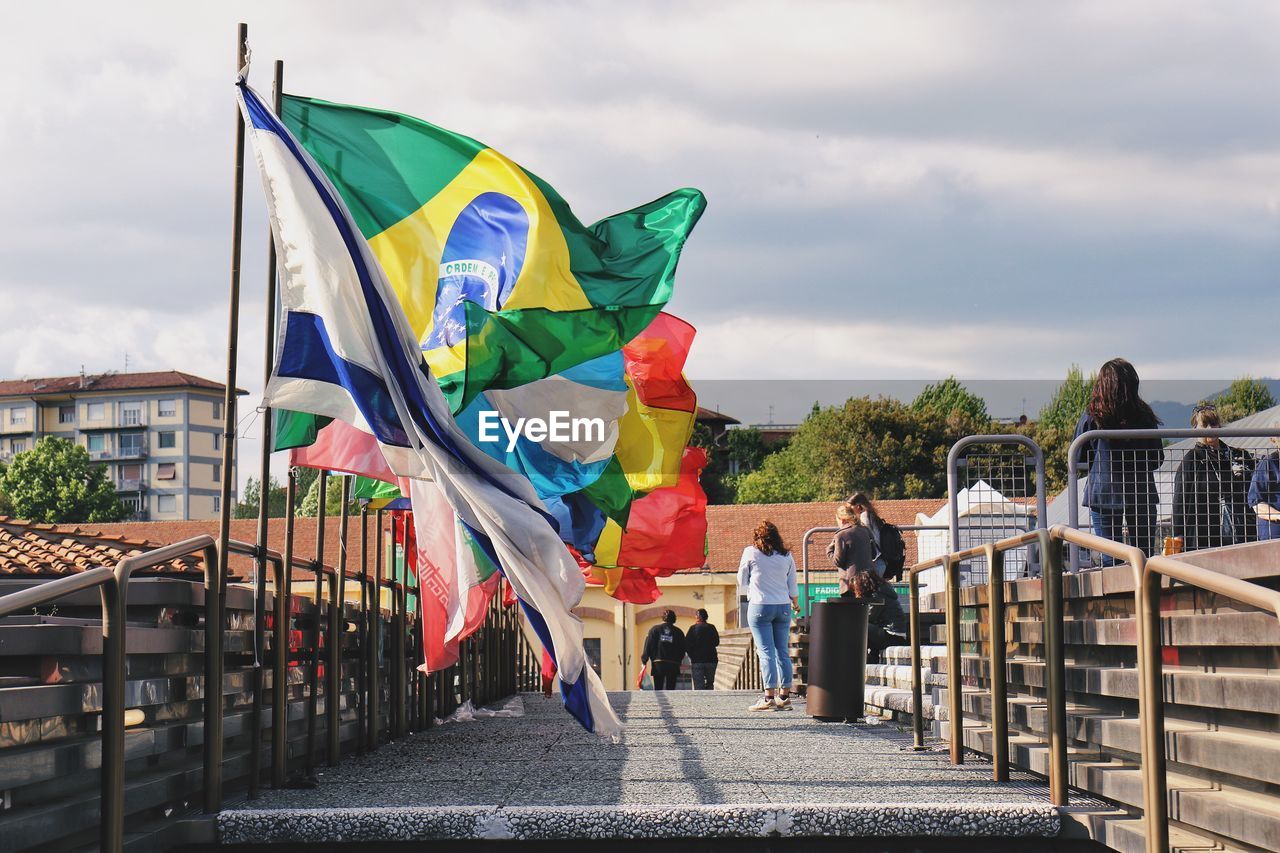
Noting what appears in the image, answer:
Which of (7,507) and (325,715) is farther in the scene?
(7,507)

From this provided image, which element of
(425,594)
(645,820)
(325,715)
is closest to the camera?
(645,820)

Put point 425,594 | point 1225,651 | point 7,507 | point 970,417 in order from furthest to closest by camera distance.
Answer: point 7,507 → point 970,417 → point 425,594 → point 1225,651

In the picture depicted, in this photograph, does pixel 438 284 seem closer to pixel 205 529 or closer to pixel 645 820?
pixel 645 820

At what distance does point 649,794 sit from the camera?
21.4 feet

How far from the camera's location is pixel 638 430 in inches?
539

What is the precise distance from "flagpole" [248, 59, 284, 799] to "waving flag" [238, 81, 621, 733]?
12.2 inches

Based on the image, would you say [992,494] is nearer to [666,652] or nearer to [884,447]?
[666,652]

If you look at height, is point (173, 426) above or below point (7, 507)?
above

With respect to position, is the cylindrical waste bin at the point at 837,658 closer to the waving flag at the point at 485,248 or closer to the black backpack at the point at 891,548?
the black backpack at the point at 891,548

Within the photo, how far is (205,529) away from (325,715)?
162ft

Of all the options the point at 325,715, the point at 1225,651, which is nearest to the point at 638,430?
the point at 325,715

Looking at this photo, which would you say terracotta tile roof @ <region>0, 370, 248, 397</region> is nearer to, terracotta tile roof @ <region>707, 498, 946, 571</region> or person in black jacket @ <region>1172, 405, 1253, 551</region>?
terracotta tile roof @ <region>707, 498, 946, 571</region>

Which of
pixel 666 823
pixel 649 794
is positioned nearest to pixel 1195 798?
pixel 666 823

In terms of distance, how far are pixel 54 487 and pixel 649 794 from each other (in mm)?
103405
